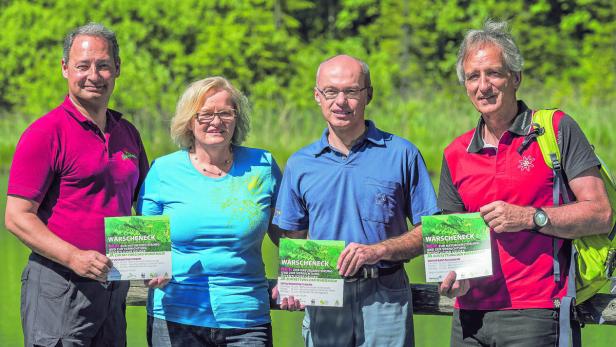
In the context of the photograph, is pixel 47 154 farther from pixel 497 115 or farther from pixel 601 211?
pixel 601 211

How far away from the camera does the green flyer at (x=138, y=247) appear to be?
4.40 meters

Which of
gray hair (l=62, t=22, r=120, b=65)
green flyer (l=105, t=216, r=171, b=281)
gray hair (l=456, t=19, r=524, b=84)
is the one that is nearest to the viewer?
gray hair (l=456, t=19, r=524, b=84)

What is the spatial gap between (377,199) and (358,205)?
73 millimetres

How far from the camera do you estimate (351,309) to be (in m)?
4.39

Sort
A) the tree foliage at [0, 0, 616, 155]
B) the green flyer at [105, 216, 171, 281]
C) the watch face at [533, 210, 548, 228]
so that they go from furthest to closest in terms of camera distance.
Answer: the tree foliage at [0, 0, 616, 155] < the green flyer at [105, 216, 171, 281] < the watch face at [533, 210, 548, 228]

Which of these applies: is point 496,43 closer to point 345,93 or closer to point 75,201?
point 345,93

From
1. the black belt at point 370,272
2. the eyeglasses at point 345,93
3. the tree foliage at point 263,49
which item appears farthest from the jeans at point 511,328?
the tree foliage at point 263,49

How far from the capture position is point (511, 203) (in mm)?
4176

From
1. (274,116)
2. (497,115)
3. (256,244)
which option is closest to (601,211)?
(497,115)

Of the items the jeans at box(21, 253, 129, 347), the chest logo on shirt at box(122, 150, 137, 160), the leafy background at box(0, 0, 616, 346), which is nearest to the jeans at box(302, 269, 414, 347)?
the jeans at box(21, 253, 129, 347)

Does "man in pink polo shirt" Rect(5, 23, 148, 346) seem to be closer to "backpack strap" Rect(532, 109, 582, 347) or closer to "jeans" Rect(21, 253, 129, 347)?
"jeans" Rect(21, 253, 129, 347)

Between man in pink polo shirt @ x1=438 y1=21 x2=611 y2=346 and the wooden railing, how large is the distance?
28 centimetres

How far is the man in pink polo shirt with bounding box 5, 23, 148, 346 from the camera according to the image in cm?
447

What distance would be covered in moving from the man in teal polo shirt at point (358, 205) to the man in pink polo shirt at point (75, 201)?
2.32 feet
